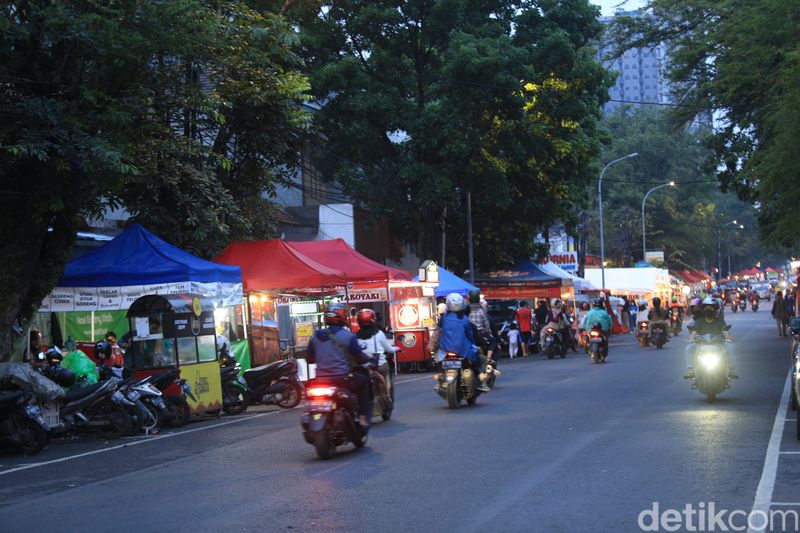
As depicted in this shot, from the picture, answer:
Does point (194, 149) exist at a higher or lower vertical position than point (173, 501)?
higher

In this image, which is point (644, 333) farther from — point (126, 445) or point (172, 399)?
point (126, 445)

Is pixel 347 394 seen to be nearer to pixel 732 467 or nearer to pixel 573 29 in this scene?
pixel 732 467

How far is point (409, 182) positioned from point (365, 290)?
7630 mm

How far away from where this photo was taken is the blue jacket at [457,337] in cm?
1670

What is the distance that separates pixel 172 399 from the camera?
1677 centimetres

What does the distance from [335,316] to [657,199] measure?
75.4 metres

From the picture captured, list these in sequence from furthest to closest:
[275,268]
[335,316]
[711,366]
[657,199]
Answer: [657,199] → [275,268] → [711,366] → [335,316]

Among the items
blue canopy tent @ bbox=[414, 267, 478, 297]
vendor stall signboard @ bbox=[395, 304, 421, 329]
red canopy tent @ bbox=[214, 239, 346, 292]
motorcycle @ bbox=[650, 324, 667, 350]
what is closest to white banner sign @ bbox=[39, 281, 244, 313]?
red canopy tent @ bbox=[214, 239, 346, 292]

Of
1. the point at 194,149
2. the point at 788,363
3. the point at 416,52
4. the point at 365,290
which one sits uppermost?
the point at 416,52

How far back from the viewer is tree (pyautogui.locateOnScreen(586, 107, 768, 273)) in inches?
3307

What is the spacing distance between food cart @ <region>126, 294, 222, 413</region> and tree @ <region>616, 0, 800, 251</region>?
10.3m

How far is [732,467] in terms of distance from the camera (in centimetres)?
991

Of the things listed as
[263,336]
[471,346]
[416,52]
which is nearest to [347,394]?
[471,346]

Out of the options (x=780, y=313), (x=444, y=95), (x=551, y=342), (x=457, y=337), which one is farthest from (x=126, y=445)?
(x=780, y=313)
